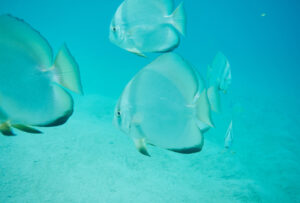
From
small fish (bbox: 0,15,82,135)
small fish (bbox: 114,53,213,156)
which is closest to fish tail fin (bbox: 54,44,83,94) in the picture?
small fish (bbox: 0,15,82,135)

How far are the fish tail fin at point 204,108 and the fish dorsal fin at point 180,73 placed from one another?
0.19ft

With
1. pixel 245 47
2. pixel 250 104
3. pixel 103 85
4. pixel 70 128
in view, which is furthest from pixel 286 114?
pixel 245 47

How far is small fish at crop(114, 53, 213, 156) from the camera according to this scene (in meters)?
1.08

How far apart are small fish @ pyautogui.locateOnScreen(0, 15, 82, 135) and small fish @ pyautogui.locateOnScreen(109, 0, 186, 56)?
0.65 m

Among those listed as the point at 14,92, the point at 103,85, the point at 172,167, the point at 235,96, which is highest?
the point at 14,92

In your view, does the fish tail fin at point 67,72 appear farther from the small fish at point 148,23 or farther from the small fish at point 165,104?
the small fish at point 148,23

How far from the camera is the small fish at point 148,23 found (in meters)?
1.51

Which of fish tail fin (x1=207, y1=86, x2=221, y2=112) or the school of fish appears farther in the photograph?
fish tail fin (x1=207, y1=86, x2=221, y2=112)

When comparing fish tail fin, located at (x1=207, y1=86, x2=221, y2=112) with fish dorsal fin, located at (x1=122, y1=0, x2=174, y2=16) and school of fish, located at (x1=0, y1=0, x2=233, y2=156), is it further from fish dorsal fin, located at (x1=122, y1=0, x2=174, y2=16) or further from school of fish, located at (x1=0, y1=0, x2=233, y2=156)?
fish dorsal fin, located at (x1=122, y1=0, x2=174, y2=16)

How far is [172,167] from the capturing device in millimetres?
4340

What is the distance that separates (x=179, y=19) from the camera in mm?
1525

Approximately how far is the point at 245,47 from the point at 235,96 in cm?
6511

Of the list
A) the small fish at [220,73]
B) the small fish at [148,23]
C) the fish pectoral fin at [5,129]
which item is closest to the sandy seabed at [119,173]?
the small fish at [220,73]

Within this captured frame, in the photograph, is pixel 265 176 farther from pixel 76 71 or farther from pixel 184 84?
pixel 76 71
